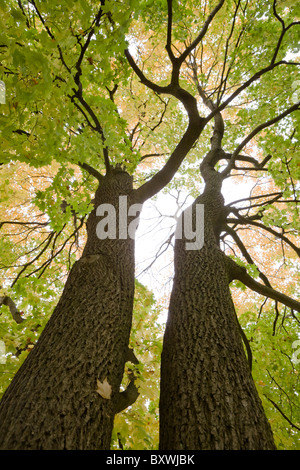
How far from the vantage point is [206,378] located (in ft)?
5.82

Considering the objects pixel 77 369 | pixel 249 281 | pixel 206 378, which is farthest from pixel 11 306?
pixel 206 378

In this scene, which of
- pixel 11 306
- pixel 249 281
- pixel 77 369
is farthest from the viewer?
pixel 11 306

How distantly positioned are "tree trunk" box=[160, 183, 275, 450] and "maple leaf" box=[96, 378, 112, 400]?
39 cm

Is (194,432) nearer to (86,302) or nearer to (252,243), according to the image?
(86,302)

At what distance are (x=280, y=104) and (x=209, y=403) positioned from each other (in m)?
5.13

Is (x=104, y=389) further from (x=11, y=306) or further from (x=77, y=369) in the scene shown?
(x=11, y=306)

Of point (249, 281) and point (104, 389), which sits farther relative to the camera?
point (249, 281)

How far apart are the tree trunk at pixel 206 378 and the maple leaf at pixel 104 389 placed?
1.29ft

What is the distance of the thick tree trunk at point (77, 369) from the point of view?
1396 mm

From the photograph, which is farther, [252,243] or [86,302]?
[252,243]

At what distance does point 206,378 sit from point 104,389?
65 centimetres

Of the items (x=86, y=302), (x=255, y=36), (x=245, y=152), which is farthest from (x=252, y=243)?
(x=86, y=302)

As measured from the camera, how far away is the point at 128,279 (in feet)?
8.82

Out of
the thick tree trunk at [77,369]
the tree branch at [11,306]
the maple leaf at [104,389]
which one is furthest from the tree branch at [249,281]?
the tree branch at [11,306]
